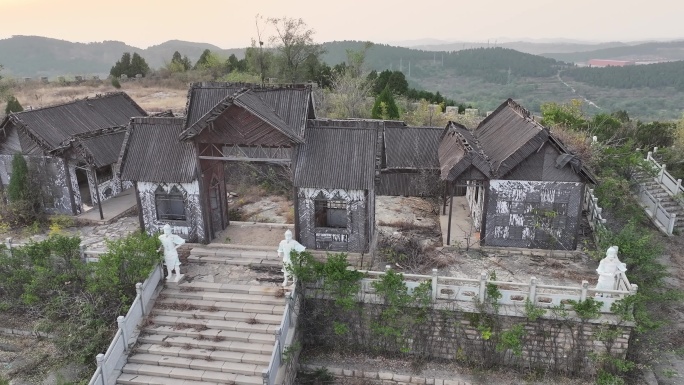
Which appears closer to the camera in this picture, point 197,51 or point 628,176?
point 628,176

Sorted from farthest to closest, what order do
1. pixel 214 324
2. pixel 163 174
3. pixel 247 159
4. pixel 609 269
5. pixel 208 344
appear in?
pixel 163 174, pixel 247 159, pixel 214 324, pixel 208 344, pixel 609 269

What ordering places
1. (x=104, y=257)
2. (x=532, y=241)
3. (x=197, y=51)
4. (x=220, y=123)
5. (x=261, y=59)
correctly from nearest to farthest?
(x=104, y=257), (x=220, y=123), (x=532, y=241), (x=261, y=59), (x=197, y=51)

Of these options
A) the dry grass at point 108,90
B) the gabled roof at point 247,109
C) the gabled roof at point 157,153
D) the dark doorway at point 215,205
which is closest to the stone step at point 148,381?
the dark doorway at point 215,205

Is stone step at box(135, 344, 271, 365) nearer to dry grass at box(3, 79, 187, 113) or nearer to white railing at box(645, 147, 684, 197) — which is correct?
white railing at box(645, 147, 684, 197)

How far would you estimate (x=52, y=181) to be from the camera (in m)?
21.8

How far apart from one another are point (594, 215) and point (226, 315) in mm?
15334

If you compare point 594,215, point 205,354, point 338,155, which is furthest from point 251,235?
point 594,215

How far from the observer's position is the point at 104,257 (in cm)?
1505

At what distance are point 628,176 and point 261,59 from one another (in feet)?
112

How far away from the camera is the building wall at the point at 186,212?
1752cm

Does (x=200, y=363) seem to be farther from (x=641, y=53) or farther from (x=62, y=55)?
(x=641, y=53)

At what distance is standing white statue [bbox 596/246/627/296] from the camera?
13.8 m

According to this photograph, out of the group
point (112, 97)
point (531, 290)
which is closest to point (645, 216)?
point (531, 290)

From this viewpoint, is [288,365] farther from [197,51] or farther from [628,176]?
[197,51]
